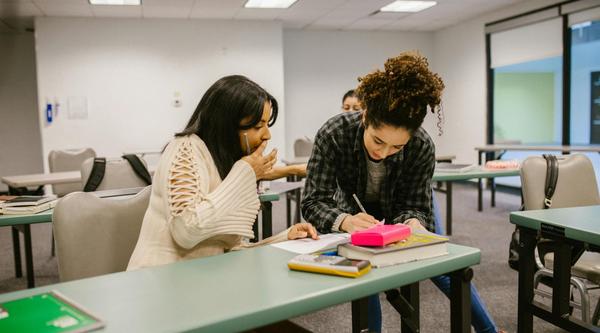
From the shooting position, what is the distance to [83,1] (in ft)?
17.9

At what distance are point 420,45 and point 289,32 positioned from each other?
2.27 meters

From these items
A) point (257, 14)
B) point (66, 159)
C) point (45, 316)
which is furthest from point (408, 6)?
point (45, 316)

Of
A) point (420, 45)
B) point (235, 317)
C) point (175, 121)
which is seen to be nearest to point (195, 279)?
point (235, 317)

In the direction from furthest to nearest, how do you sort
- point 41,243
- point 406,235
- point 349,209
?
point 41,243
point 349,209
point 406,235

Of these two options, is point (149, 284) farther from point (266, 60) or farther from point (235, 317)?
point (266, 60)

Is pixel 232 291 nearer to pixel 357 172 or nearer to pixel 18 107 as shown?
pixel 357 172

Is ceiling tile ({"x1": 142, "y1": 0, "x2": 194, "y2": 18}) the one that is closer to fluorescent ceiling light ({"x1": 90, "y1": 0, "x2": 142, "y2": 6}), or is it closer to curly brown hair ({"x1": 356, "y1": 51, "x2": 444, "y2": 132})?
fluorescent ceiling light ({"x1": 90, "y1": 0, "x2": 142, "y2": 6})

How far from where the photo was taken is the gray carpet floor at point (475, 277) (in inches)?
96.1

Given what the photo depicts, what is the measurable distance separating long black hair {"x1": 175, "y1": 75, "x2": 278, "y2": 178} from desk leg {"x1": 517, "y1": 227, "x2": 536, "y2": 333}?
43.6 inches

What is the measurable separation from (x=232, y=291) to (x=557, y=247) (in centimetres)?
122

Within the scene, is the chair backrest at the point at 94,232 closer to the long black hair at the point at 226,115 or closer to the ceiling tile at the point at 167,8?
the long black hair at the point at 226,115

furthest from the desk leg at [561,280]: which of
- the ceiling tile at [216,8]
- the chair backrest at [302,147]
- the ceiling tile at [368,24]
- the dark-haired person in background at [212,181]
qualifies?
the ceiling tile at [368,24]

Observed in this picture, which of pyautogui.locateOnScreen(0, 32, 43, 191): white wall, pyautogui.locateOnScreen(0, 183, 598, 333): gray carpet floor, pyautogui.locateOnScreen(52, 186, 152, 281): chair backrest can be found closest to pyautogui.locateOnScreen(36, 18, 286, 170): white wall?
pyautogui.locateOnScreen(0, 32, 43, 191): white wall

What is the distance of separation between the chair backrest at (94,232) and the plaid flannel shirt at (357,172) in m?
0.59
